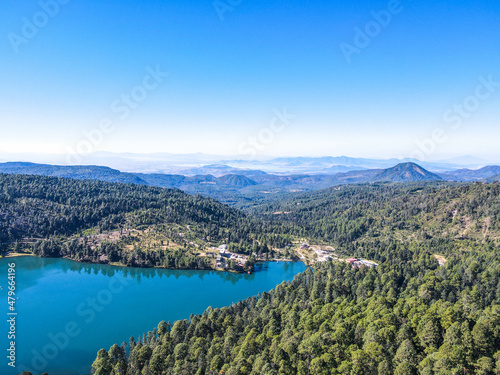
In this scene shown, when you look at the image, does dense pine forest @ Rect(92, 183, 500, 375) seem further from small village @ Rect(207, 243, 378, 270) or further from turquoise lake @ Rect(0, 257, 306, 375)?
small village @ Rect(207, 243, 378, 270)

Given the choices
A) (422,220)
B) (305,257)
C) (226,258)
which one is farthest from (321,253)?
(422,220)

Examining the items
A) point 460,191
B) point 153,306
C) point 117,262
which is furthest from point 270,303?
A: point 460,191

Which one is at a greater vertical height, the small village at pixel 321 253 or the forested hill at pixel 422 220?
the forested hill at pixel 422 220

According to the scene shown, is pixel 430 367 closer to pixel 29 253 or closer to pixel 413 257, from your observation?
pixel 413 257

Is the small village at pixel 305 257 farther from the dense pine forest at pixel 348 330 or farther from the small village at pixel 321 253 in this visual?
the dense pine forest at pixel 348 330

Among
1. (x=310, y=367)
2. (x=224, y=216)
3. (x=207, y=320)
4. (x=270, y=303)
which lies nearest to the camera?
(x=310, y=367)

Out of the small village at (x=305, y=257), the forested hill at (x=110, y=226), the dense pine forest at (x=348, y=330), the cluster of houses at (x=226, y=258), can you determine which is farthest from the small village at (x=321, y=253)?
the cluster of houses at (x=226, y=258)
